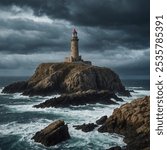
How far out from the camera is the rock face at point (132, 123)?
1076 inches

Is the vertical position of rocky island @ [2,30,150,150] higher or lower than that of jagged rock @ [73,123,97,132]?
higher

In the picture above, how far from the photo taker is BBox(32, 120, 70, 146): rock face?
92.5 ft

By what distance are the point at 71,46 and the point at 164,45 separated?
80366mm

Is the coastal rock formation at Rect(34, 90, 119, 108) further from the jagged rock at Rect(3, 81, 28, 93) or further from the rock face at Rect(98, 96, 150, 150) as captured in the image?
the jagged rock at Rect(3, 81, 28, 93)

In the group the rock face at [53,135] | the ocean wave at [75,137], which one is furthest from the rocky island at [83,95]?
the ocean wave at [75,137]

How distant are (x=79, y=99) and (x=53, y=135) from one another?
95.1 ft

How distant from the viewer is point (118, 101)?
62.2 meters

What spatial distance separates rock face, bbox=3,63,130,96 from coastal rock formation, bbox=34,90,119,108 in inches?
336

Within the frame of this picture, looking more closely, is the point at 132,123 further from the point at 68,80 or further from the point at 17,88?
the point at 17,88

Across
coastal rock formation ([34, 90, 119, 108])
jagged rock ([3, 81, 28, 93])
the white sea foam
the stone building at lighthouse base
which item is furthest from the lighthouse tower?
the white sea foam

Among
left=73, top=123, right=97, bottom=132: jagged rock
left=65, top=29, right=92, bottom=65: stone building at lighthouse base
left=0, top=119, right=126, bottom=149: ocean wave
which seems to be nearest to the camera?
left=0, top=119, right=126, bottom=149: ocean wave

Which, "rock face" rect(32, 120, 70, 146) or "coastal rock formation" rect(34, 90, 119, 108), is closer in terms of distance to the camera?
"rock face" rect(32, 120, 70, 146)

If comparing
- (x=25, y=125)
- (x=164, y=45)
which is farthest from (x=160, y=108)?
(x=25, y=125)

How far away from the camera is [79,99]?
188 ft
